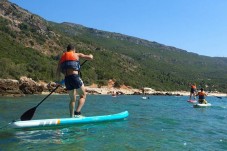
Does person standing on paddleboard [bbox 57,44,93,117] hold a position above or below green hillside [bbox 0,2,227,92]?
below

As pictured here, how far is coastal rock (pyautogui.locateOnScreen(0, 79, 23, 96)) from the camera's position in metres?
36.7

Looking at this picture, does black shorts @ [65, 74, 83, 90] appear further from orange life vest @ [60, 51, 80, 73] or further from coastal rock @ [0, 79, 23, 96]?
coastal rock @ [0, 79, 23, 96]

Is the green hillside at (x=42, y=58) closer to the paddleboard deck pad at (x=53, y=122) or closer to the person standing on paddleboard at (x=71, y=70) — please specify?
the paddleboard deck pad at (x=53, y=122)

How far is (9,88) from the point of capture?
3747 cm

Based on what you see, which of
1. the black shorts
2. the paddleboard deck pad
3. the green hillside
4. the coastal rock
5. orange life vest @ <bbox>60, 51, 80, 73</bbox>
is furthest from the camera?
the green hillside

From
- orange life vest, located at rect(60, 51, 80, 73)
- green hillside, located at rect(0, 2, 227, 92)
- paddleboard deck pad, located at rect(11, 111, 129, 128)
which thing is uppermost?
green hillside, located at rect(0, 2, 227, 92)

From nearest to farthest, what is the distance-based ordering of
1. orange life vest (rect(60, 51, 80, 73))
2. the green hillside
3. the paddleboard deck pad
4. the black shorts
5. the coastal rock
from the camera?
the paddleboard deck pad, orange life vest (rect(60, 51, 80, 73)), the black shorts, the coastal rock, the green hillside

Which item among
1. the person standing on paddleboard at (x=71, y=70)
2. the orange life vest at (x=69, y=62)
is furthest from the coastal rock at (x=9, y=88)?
the orange life vest at (x=69, y=62)

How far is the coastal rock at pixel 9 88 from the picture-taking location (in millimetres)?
36688

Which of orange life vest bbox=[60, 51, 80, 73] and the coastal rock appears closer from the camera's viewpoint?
orange life vest bbox=[60, 51, 80, 73]

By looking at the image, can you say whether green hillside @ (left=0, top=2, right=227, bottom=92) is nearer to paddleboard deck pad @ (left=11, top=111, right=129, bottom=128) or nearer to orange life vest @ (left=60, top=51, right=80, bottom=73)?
paddleboard deck pad @ (left=11, top=111, right=129, bottom=128)

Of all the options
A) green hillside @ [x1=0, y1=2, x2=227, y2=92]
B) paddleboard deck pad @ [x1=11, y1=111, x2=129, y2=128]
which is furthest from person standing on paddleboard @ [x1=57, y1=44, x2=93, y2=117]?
green hillside @ [x1=0, y1=2, x2=227, y2=92]

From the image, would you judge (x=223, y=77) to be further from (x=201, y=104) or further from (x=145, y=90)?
(x=201, y=104)

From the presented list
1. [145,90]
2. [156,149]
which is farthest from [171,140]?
[145,90]
